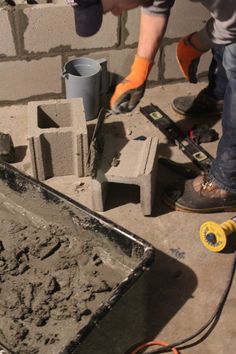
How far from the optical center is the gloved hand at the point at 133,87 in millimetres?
2342

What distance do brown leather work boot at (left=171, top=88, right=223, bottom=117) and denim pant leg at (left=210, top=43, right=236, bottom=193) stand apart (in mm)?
881

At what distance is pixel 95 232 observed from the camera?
2416 mm

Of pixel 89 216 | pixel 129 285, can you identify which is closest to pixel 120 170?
pixel 89 216

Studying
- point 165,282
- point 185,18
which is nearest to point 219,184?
point 165,282

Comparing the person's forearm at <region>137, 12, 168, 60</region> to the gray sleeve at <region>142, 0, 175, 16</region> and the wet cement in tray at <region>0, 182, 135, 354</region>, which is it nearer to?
the gray sleeve at <region>142, 0, 175, 16</region>

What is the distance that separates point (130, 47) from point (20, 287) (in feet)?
6.31

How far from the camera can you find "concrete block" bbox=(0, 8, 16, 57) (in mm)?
3090

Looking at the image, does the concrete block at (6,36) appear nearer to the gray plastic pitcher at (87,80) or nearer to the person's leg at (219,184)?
the gray plastic pitcher at (87,80)

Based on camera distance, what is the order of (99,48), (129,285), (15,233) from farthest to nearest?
1. (99,48)
2. (15,233)
3. (129,285)

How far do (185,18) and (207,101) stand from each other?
0.60 meters

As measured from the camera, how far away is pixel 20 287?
230cm

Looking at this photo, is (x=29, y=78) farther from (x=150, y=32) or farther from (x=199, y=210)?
(x=199, y=210)

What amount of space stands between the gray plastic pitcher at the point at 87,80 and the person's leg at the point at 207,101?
1.83 ft

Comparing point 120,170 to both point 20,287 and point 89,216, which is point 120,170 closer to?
point 89,216
